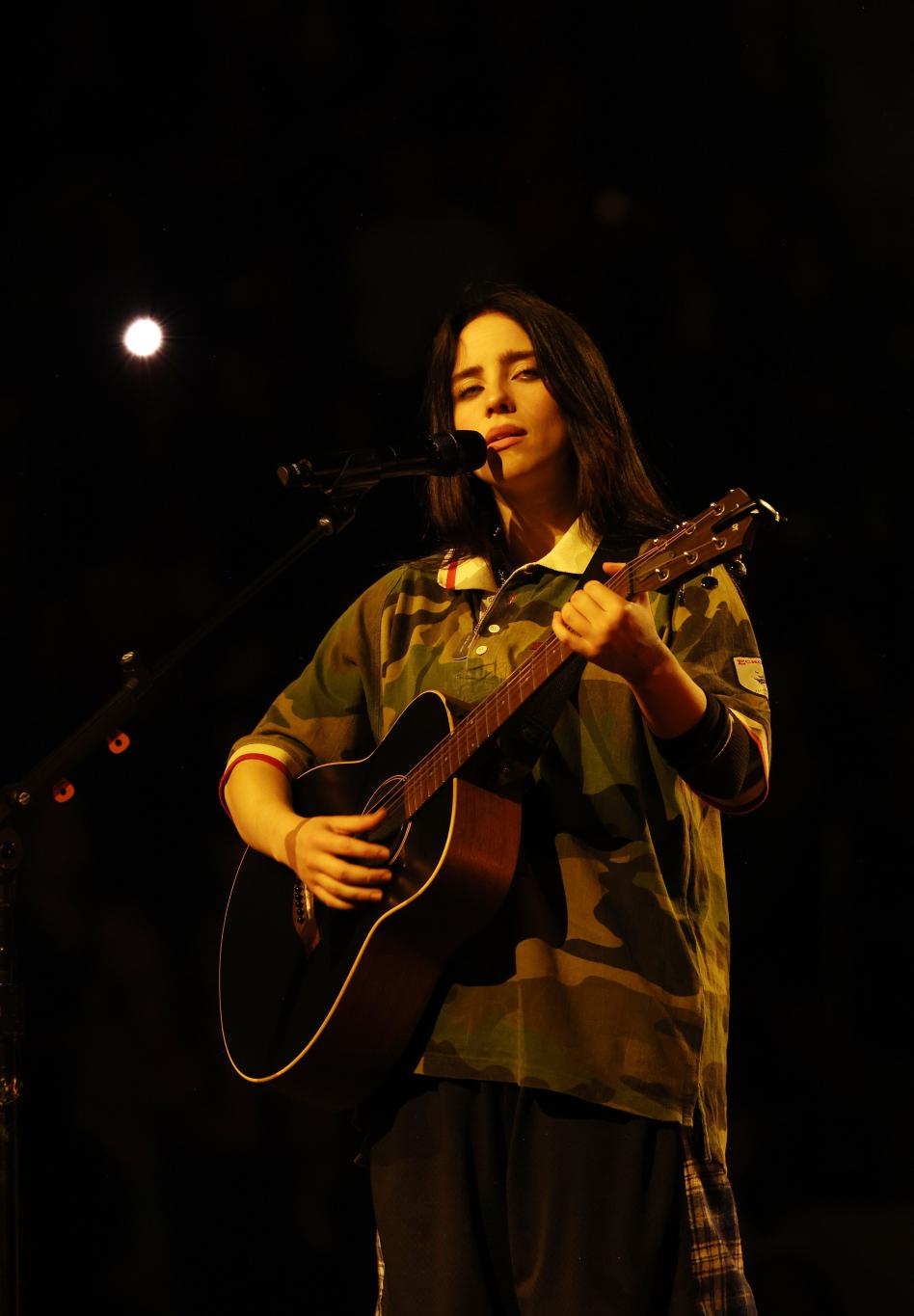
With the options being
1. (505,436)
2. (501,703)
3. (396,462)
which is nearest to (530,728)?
(501,703)

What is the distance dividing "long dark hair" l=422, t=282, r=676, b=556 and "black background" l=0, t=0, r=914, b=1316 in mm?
598

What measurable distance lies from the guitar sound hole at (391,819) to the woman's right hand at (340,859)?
0.4 inches

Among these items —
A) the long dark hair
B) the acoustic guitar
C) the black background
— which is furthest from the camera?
the black background

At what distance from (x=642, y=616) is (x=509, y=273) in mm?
1709

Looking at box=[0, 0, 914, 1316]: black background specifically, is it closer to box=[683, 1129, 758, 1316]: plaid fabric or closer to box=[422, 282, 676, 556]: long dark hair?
box=[422, 282, 676, 556]: long dark hair

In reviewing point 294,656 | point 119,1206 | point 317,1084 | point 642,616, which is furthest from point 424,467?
point 119,1206

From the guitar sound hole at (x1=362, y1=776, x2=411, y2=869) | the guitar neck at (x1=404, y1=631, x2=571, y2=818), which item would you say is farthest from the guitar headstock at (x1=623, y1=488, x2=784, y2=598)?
the guitar sound hole at (x1=362, y1=776, x2=411, y2=869)

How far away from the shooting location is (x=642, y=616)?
150 centimetres

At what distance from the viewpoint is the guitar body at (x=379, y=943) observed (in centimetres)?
161

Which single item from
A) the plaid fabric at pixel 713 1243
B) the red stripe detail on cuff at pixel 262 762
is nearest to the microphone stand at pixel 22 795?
the red stripe detail on cuff at pixel 262 762

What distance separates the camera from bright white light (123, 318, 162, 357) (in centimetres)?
304

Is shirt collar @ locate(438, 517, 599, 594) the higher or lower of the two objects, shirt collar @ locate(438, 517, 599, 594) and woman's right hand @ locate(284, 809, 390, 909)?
the higher

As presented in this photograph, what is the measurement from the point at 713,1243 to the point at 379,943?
0.52 metres

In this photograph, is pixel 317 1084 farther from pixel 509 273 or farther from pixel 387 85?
pixel 387 85
